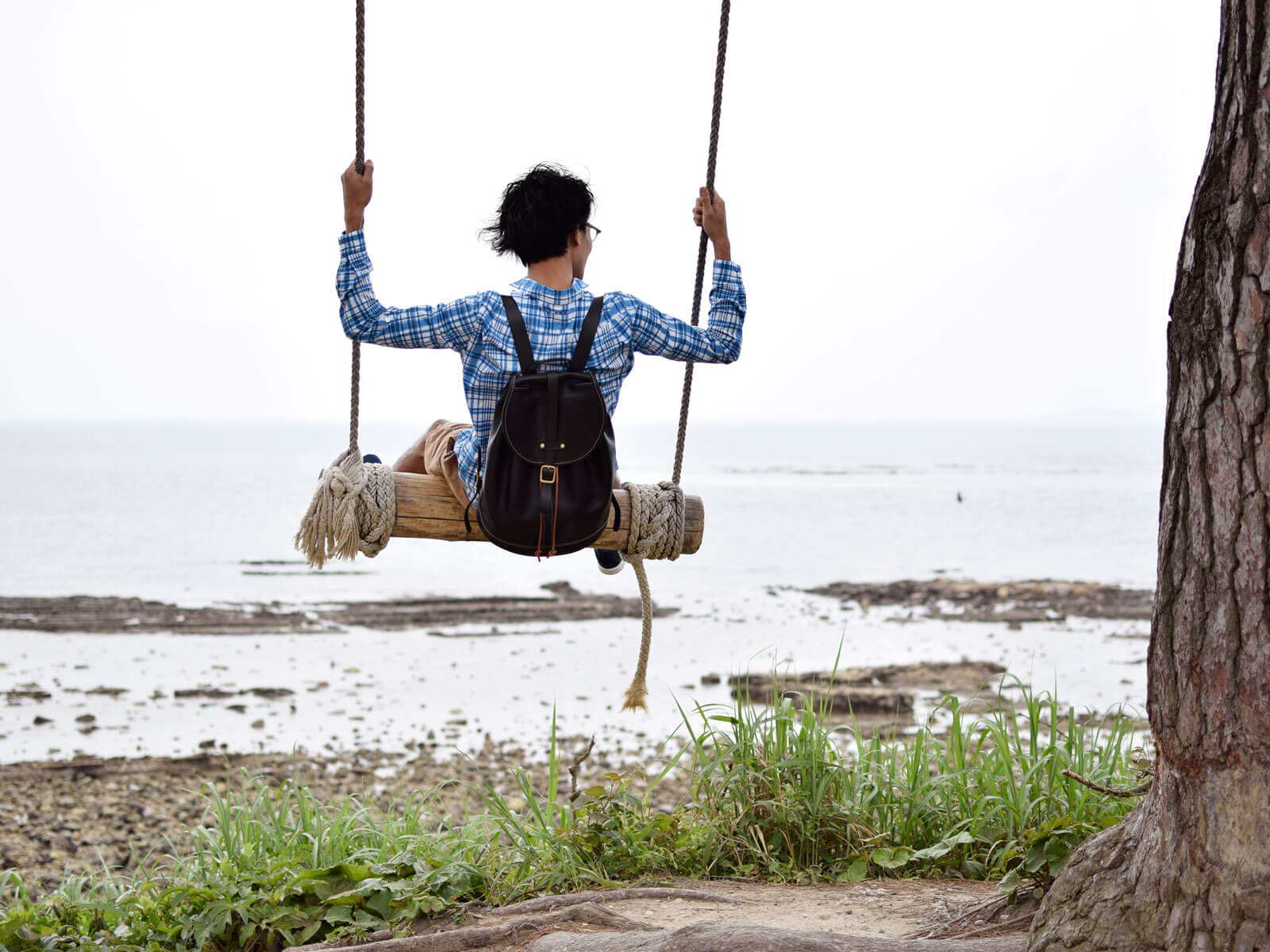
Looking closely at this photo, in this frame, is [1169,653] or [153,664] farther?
[153,664]

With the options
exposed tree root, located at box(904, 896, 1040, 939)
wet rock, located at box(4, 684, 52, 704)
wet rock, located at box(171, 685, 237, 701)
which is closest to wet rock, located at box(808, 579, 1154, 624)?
wet rock, located at box(171, 685, 237, 701)

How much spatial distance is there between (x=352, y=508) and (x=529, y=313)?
798 millimetres

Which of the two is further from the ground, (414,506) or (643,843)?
(414,506)

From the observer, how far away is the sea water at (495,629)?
1232 centimetres

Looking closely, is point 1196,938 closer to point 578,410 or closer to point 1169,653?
point 1169,653

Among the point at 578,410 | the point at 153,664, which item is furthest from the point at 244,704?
the point at 578,410

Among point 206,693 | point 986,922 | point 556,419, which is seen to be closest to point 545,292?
point 556,419

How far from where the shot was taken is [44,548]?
105 feet

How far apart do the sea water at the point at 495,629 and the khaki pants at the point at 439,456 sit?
1.14m

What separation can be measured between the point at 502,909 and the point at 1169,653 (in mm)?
1951

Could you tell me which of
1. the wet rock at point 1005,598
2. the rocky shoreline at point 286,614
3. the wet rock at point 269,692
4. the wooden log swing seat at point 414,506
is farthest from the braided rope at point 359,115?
the wet rock at point 1005,598

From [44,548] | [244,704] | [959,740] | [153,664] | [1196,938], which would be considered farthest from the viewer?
[44,548]

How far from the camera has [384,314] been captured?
333 centimetres

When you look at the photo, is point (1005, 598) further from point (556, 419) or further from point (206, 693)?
point (556, 419)
